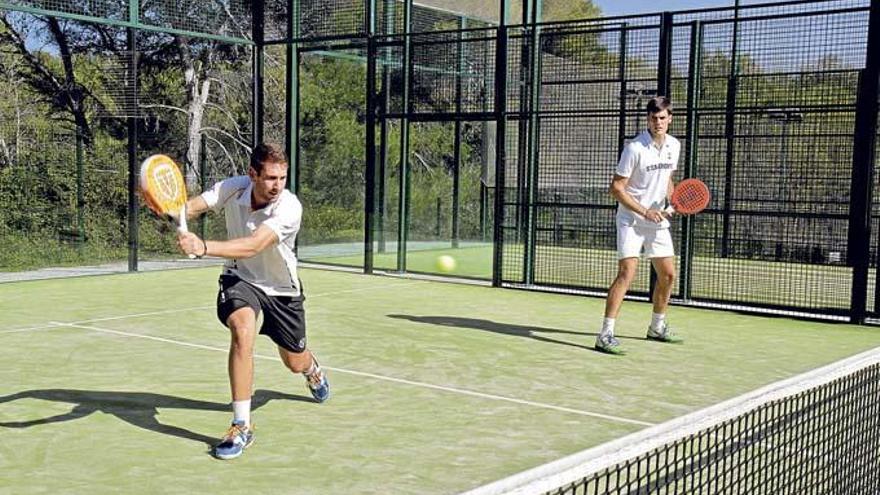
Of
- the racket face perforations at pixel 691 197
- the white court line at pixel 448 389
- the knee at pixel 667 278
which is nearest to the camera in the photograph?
the white court line at pixel 448 389

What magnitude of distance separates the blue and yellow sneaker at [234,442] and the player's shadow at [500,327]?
3.51 m

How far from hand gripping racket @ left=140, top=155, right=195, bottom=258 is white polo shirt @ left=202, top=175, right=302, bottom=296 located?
0.54 metres

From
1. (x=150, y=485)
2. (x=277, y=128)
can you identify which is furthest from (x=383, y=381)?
(x=277, y=128)

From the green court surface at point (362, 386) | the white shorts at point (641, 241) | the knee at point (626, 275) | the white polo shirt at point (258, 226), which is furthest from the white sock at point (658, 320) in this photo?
the white polo shirt at point (258, 226)

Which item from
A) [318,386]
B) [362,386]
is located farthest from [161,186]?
[362,386]

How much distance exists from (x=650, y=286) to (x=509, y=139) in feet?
7.14

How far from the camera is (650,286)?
33.6 ft

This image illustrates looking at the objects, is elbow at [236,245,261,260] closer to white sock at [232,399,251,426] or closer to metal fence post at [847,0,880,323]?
white sock at [232,399,251,426]

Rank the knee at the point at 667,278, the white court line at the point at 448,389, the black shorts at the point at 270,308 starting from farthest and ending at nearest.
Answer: the knee at the point at 667,278 → the white court line at the point at 448,389 → the black shorts at the point at 270,308

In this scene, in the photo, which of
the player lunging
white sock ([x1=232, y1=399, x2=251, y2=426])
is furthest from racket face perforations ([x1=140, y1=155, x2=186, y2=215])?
white sock ([x1=232, y1=399, x2=251, y2=426])

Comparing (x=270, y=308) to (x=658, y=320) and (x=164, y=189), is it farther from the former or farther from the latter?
(x=658, y=320)

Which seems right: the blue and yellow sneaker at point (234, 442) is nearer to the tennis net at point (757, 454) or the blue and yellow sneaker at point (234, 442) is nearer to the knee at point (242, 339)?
the knee at point (242, 339)

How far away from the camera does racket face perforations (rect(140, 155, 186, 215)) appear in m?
3.94

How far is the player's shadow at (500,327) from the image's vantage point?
7.83 meters
